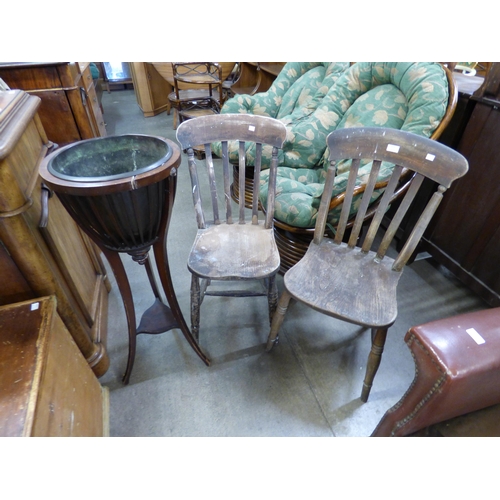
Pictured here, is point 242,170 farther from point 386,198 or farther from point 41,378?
point 41,378

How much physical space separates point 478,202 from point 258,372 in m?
1.36

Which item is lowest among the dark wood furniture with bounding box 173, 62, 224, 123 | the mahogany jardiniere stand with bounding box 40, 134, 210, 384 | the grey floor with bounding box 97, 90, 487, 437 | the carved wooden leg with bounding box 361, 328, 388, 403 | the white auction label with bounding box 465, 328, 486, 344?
the grey floor with bounding box 97, 90, 487, 437

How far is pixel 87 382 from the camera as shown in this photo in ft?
3.50

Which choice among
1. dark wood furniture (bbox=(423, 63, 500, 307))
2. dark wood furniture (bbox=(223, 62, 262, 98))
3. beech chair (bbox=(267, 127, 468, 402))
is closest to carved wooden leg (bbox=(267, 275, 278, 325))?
beech chair (bbox=(267, 127, 468, 402))

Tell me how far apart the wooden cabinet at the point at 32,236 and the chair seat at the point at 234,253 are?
45 cm

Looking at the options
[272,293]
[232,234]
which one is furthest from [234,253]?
[272,293]

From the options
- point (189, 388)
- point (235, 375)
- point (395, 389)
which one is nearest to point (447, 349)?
point (395, 389)

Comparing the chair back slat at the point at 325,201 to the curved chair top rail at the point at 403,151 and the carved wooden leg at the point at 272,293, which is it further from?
the carved wooden leg at the point at 272,293

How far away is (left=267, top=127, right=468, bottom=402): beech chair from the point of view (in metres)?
1.05

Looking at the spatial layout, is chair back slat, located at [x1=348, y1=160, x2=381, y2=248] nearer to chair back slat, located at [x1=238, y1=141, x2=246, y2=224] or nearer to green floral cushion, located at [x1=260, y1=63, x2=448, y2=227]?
green floral cushion, located at [x1=260, y1=63, x2=448, y2=227]

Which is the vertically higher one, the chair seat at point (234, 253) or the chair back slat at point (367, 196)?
the chair back slat at point (367, 196)

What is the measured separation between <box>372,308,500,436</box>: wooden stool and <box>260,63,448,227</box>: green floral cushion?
715 millimetres

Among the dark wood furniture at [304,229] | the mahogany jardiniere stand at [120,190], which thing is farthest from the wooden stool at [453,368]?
the mahogany jardiniere stand at [120,190]

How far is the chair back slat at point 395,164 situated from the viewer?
41.2 inches
